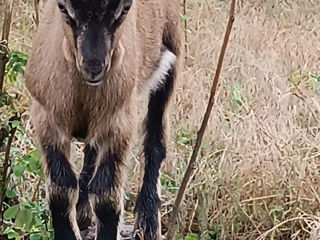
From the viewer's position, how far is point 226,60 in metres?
7.65

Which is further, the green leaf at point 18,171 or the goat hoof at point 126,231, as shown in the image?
the goat hoof at point 126,231

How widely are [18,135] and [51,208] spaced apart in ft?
6.08

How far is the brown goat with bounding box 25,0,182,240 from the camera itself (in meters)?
3.47

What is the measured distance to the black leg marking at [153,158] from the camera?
5.03 metres

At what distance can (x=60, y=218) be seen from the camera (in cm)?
420

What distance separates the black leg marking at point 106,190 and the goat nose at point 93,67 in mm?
769

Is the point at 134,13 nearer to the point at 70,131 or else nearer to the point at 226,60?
the point at 70,131

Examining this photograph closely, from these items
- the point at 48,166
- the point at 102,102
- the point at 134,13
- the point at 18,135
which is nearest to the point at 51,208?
the point at 48,166

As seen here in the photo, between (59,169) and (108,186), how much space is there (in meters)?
0.25

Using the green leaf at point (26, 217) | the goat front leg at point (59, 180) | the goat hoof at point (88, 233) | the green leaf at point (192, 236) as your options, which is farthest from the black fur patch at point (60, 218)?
the green leaf at point (192, 236)

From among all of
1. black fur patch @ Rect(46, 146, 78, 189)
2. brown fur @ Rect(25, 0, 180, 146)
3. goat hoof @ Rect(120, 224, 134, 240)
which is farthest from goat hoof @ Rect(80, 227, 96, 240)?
brown fur @ Rect(25, 0, 180, 146)

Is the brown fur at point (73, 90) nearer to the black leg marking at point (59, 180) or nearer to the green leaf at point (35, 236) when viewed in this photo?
the black leg marking at point (59, 180)

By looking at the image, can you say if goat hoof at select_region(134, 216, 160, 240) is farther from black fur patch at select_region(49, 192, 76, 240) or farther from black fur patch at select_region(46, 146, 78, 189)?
black fur patch at select_region(46, 146, 78, 189)

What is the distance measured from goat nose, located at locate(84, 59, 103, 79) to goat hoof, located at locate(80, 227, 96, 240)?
5.22ft
